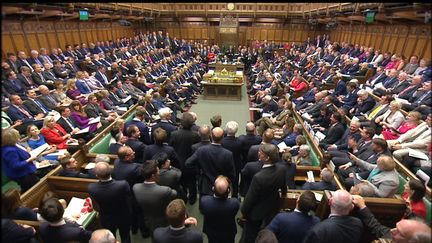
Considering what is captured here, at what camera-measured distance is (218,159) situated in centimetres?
340

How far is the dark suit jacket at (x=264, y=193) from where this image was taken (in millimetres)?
2828

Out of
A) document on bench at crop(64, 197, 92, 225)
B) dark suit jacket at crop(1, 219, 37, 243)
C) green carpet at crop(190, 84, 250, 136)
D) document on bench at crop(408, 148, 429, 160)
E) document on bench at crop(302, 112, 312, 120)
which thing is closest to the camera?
dark suit jacket at crop(1, 219, 37, 243)

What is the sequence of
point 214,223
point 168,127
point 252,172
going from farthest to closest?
point 168,127 < point 252,172 < point 214,223

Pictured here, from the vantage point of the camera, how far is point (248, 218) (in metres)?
3.19

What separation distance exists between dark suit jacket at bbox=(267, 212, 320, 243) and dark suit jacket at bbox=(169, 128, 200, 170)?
200cm

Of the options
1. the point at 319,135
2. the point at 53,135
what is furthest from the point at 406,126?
the point at 53,135

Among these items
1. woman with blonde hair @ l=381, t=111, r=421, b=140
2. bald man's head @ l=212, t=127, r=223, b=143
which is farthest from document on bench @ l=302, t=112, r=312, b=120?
bald man's head @ l=212, t=127, r=223, b=143

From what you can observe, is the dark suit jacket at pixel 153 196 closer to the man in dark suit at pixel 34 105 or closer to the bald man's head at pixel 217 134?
the bald man's head at pixel 217 134

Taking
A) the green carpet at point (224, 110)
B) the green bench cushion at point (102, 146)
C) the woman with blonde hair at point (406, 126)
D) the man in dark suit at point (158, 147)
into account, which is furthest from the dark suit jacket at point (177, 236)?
the green carpet at point (224, 110)

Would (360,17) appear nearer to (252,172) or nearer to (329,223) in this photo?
(252,172)

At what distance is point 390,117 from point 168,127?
447 centimetres

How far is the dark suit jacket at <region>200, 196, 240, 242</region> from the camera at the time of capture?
265cm

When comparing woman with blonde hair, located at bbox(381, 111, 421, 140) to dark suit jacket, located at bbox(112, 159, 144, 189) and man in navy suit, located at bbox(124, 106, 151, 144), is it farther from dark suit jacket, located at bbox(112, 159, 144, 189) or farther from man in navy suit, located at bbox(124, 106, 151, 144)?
man in navy suit, located at bbox(124, 106, 151, 144)

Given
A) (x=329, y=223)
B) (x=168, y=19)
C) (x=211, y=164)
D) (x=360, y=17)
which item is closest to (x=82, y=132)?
(x=211, y=164)
